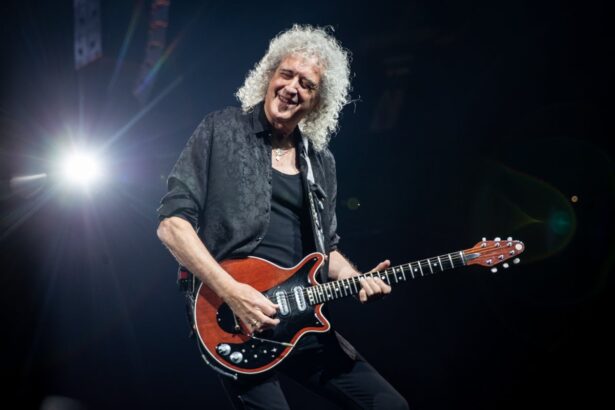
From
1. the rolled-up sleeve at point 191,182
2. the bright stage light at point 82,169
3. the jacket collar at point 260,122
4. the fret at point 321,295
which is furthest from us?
the bright stage light at point 82,169

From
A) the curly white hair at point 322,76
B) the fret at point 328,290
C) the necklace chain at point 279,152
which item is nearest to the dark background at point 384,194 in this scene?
the curly white hair at point 322,76

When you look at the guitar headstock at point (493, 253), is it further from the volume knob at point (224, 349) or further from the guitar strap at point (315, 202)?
the volume knob at point (224, 349)

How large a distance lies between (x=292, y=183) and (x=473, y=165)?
201 cm

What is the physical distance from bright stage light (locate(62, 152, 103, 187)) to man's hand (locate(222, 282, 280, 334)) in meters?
2.56

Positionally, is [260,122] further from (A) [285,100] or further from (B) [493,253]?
(B) [493,253]

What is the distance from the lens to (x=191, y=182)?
2146mm

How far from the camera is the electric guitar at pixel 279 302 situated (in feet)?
6.56

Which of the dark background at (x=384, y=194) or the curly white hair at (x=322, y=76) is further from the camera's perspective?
the dark background at (x=384, y=194)

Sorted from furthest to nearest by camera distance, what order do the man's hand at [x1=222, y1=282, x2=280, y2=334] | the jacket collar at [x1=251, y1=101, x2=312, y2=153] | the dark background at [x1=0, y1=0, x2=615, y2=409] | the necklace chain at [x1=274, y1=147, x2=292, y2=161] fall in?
the dark background at [x1=0, y1=0, x2=615, y2=409], the necklace chain at [x1=274, y1=147, x2=292, y2=161], the jacket collar at [x1=251, y1=101, x2=312, y2=153], the man's hand at [x1=222, y1=282, x2=280, y2=334]

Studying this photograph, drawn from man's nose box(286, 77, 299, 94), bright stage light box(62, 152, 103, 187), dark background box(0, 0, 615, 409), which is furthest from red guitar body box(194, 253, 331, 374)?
bright stage light box(62, 152, 103, 187)

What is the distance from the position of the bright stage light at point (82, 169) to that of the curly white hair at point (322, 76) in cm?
181

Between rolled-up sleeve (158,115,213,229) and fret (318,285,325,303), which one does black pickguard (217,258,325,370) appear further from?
rolled-up sleeve (158,115,213,229)

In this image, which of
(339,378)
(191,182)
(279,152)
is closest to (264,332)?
(339,378)

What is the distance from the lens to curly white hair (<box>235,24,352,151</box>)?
2752 mm
